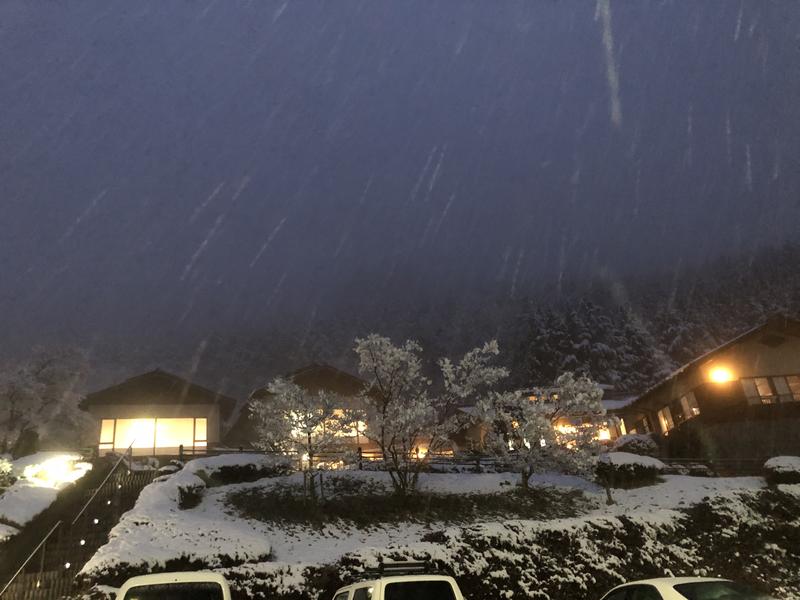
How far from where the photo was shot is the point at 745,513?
20953 millimetres

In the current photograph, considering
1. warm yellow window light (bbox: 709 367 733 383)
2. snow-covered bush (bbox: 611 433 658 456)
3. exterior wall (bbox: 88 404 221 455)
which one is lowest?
snow-covered bush (bbox: 611 433 658 456)

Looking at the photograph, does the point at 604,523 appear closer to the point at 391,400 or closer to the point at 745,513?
the point at 745,513

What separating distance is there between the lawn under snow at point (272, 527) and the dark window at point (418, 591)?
6287 mm

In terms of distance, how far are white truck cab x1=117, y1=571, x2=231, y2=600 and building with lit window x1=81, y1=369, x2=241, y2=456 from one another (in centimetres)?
3233

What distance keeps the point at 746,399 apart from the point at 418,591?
3257cm

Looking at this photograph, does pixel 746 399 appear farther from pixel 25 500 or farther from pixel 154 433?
pixel 154 433

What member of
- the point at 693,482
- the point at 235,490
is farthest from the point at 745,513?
the point at 235,490

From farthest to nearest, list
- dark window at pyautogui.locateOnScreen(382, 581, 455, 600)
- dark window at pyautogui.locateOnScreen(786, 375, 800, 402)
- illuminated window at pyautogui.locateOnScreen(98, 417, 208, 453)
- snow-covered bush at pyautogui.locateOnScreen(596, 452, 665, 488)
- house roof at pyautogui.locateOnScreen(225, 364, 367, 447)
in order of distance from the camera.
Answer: house roof at pyautogui.locateOnScreen(225, 364, 367, 447), illuminated window at pyautogui.locateOnScreen(98, 417, 208, 453), dark window at pyautogui.locateOnScreen(786, 375, 800, 402), snow-covered bush at pyautogui.locateOnScreen(596, 452, 665, 488), dark window at pyautogui.locateOnScreen(382, 581, 455, 600)

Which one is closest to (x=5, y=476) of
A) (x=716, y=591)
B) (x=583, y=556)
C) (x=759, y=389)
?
(x=583, y=556)

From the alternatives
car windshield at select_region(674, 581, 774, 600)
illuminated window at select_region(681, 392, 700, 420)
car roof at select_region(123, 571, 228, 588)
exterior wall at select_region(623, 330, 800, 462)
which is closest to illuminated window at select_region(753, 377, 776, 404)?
exterior wall at select_region(623, 330, 800, 462)

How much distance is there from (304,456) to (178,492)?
6.57 meters

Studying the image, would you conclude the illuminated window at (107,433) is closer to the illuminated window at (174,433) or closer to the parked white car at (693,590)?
the illuminated window at (174,433)

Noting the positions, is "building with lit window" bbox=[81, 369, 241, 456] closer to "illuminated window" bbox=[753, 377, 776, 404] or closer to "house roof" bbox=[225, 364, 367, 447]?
"house roof" bbox=[225, 364, 367, 447]

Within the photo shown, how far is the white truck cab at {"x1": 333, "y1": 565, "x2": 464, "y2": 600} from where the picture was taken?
914 cm
